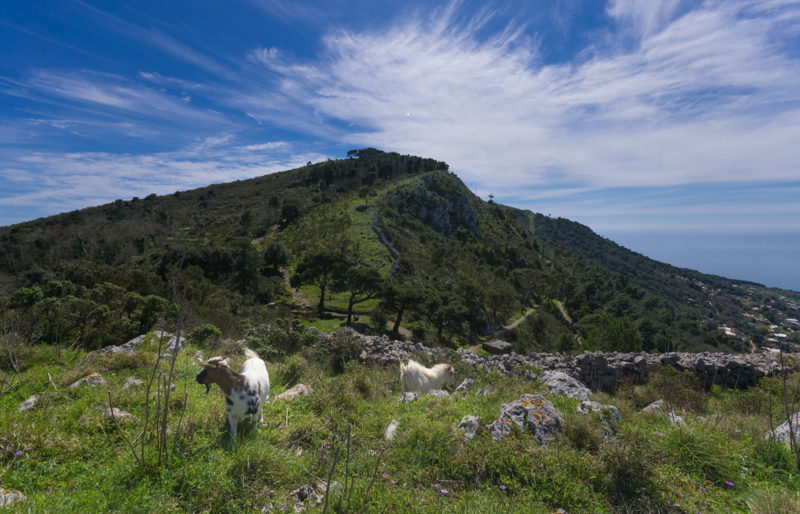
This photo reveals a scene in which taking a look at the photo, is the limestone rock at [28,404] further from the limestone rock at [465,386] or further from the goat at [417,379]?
the limestone rock at [465,386]

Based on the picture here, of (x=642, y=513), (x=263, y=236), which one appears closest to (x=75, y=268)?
(x=642, y=513)

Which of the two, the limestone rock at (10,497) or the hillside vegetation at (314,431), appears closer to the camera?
the limestone rock at (10,497)

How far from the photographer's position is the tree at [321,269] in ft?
87.9

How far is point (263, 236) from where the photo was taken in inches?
1769

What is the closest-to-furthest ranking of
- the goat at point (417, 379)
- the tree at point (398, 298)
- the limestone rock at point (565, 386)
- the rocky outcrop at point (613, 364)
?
the limestone rock at point (565, 386) < the goat at point (417, 379) < the rocky outcrop at point (613, 364) < the tree at point (398, 298)

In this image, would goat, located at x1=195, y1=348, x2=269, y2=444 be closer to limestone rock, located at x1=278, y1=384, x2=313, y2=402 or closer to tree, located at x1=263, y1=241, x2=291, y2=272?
limestone rock, located at x1=278, y1=384, x2=313, y2=402

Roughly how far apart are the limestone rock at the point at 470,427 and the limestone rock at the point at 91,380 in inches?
215

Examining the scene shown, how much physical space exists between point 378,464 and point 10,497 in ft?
9.53

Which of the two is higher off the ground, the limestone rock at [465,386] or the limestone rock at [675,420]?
→ the limestone rock at [675,420]

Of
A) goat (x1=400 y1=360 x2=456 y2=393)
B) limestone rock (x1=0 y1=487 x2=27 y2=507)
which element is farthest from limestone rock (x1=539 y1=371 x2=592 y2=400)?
limestone rock (x1=0 y1=487 x2=27 y2=507)

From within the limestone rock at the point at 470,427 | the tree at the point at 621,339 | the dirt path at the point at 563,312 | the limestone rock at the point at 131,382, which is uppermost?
the limestone rock at the point at 131,382

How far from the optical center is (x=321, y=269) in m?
26.9

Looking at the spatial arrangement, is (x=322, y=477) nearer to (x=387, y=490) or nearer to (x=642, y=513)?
(x=387, y=490)

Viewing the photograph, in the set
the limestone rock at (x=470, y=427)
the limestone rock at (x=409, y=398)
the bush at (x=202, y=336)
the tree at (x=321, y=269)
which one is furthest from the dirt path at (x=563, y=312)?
the limestone rock at (x=470, y=427)
